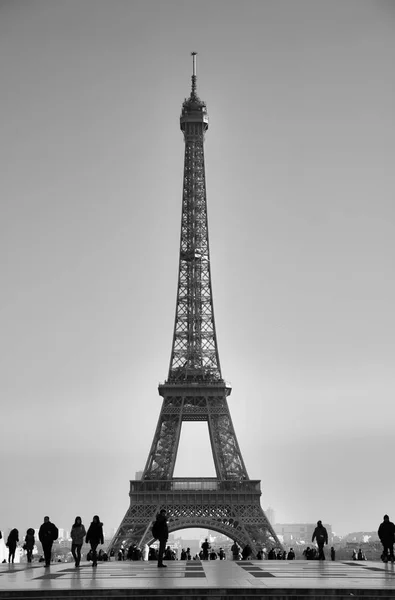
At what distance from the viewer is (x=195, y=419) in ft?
298

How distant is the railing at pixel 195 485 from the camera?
82375mm

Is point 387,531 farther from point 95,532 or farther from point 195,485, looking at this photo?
point 195,485

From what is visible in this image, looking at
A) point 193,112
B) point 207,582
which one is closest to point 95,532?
point 207,582

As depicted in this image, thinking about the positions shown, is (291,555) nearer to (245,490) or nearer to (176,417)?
(245,490)

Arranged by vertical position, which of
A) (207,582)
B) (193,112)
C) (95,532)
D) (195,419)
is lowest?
(207,582)

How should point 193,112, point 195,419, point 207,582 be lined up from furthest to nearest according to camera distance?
point 193,112 < point 195,419 < point 207,582

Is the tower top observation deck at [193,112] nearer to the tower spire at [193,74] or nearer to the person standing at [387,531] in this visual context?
the tower spire at [193,74]

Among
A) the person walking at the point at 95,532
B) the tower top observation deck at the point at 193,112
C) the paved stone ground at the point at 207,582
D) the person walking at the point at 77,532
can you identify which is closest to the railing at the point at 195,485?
the tower top observation deck at the point at 193,112

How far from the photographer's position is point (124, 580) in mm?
24078

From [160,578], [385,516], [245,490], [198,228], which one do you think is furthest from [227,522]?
[160,578]

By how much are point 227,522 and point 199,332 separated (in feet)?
72.8

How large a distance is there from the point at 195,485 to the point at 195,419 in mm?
8748

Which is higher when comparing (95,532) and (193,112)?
(193,112)

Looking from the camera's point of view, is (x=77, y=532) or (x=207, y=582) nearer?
(x=207, y=582)
